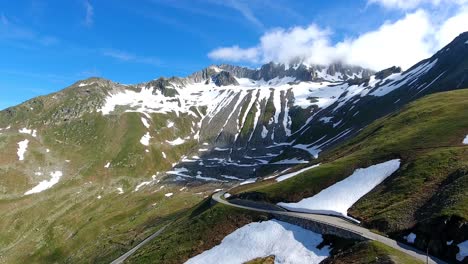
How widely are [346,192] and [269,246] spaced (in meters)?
19.7

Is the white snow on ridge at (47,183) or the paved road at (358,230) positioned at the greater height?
the white snow on ridge at (47,183)

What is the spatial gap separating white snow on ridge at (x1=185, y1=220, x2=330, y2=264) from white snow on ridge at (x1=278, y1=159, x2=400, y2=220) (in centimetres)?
767

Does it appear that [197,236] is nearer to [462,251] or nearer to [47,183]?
[462,251]

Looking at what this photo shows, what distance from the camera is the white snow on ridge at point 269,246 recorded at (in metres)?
49.3

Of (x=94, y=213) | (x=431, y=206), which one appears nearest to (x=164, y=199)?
(x=94, y=213)

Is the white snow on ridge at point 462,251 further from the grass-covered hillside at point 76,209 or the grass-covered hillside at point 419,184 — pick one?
the grass-covered hillside at point 76,209

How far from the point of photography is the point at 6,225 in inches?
5797

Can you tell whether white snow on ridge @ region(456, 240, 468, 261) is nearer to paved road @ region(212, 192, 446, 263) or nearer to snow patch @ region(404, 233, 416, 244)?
paved road @ region(212, 192, 446, 263)

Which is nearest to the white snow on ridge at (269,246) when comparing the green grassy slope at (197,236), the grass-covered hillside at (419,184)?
the green grassy slope at (197,236)

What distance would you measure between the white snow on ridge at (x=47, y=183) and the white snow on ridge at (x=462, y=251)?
6977 inches

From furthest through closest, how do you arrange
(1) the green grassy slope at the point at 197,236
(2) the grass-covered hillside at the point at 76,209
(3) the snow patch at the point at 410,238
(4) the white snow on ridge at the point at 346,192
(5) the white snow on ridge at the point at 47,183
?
(5) the white snow on ridge at the point at 47,183, (2) the grass-covered hillside at the point at 76,209, (1) the green grassy slope at the point at 197,236, (4) the white snow on ridge at the point at 346,192, (3) the snow patch at the point at 410,238

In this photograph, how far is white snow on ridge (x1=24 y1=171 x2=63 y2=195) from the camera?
570 feet

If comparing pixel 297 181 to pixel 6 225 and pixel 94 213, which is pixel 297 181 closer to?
pixel 94 213

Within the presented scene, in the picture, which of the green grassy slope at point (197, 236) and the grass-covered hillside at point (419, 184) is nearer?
the grass-covered hillside at point (419, 184)
